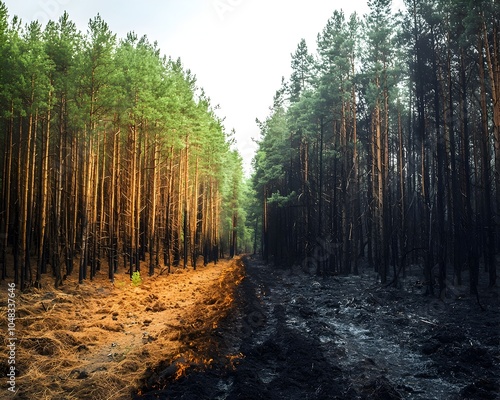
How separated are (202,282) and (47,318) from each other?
10.8 m

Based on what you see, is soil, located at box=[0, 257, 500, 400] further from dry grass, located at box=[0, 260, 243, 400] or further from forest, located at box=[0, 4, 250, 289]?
forest, located at box=[0, 4, 250, 289]

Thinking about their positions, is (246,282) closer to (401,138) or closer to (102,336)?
(102,336)

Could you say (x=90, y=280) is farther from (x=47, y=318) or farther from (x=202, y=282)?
(x=47, y=318)

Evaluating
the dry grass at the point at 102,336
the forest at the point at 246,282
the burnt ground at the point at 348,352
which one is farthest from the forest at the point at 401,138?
the dry grass at the point at 102,336

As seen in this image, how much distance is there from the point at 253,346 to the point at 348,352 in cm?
236

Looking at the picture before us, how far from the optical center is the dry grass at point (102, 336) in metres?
5.63

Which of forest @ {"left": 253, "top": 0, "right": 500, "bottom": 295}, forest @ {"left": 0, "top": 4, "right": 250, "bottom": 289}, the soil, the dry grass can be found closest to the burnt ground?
the soil

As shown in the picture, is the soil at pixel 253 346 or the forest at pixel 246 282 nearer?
the soil at pixel 253 346

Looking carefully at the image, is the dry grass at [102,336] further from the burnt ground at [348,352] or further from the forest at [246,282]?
the burnt ground at [348,352]

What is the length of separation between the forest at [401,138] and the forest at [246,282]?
19cm

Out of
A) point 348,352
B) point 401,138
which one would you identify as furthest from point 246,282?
point 401,138

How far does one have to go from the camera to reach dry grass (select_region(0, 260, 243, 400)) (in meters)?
5.63

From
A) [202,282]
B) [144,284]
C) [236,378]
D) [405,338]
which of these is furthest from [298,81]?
[236,378]

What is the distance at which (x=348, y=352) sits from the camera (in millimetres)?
7715
